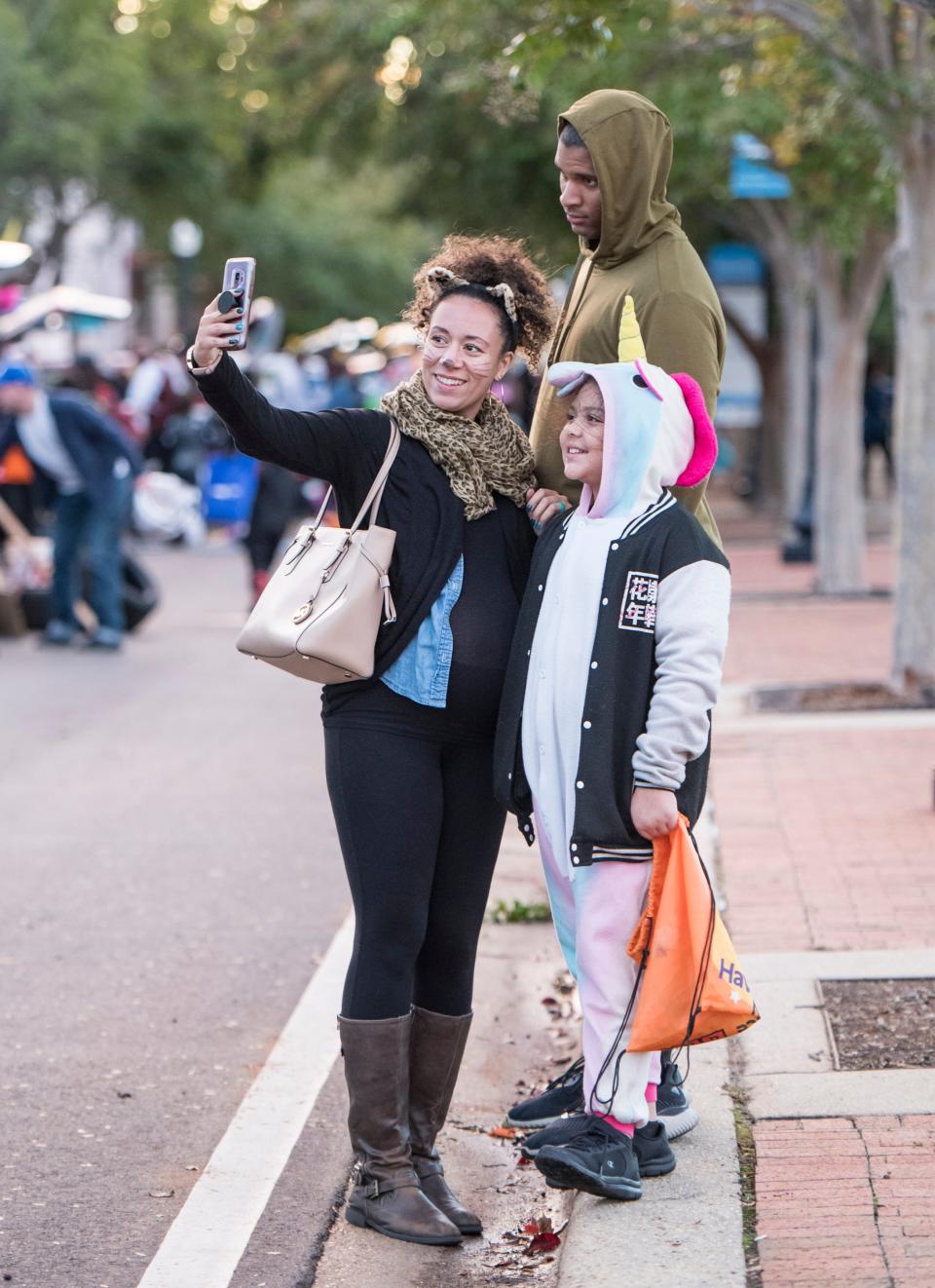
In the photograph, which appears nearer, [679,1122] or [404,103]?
[679,1122]

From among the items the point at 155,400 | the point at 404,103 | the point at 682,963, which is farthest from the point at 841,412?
the point at 682,963

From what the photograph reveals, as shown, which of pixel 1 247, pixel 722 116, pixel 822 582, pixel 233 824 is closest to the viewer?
pixel 233 824

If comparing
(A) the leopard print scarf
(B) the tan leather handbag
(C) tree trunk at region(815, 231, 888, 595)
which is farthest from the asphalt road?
(C) tree trunk at region(815, 231, 888, 595)

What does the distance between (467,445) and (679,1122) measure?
153cm

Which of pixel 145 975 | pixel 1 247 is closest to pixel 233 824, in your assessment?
pixel 145 975

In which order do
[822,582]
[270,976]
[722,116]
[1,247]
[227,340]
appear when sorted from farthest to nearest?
[1,247], [822,582], [722,116], [270,976], [227,340]

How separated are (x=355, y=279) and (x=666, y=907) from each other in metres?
60.5

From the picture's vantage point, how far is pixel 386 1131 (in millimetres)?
4113

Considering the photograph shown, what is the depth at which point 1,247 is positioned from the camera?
19406 millimetres

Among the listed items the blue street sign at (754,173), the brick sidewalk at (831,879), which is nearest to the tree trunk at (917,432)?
the brick sidewalk at (831,879)

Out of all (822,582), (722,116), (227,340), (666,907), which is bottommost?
(822,582)

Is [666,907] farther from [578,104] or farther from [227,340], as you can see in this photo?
[578,104]

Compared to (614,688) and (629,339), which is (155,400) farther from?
(614,688)

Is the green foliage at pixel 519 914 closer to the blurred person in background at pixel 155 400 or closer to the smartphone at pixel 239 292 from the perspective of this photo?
the smartphone at pixel 239 292
